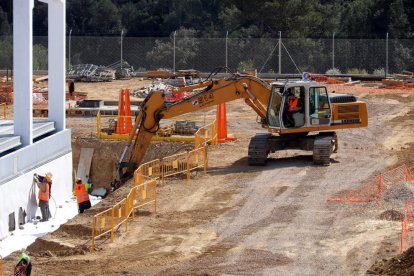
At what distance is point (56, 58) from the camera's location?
34344 millimetres

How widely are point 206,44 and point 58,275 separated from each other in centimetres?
4202

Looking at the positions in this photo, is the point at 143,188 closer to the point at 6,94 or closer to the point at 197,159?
the point at 197,159

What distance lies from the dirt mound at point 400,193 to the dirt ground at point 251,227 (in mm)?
312

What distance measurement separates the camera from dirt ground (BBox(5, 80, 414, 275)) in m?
22.3

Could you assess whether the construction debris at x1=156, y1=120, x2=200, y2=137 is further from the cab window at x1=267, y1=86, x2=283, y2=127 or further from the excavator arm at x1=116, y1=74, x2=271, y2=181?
the cab window at x1=267, y1=86, x2=283, y2=127

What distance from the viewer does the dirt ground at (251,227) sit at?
22281 mm

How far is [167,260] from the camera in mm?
22734

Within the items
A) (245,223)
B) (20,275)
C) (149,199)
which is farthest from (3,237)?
(20,275)

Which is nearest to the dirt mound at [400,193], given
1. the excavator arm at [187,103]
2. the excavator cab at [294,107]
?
the excavator cab at [294,107]

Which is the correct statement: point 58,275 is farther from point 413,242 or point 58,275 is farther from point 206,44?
point 206,44

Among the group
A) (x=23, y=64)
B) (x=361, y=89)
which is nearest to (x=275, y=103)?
(x=23, y=64)

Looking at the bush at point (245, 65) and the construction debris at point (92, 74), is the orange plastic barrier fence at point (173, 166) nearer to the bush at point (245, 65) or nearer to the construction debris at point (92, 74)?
the construction debris at point (92, 74)

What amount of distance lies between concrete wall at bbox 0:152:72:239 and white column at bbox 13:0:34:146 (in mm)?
1218

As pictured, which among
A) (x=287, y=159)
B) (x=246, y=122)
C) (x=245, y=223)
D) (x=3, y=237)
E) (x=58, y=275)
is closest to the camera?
(x=58, y=275)
